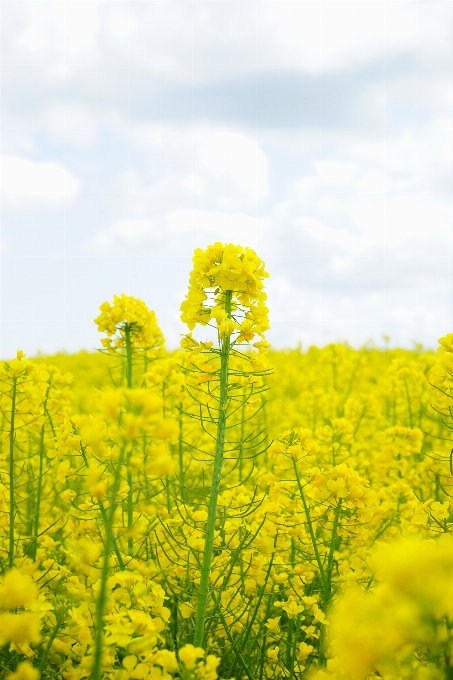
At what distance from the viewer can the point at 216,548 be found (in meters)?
2.67

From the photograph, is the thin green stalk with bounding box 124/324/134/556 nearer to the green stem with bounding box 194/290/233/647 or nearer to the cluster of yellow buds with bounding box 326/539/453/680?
the green stem with bounding box 194/290/233/647

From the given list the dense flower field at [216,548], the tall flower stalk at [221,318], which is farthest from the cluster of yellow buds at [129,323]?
the tall flower stalk at [221,318]

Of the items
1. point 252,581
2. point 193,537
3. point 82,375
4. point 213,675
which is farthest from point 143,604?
point 82,375

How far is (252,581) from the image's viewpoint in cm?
319

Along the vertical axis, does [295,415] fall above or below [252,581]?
above

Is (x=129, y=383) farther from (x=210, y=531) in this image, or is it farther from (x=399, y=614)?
(x=399, y=614)

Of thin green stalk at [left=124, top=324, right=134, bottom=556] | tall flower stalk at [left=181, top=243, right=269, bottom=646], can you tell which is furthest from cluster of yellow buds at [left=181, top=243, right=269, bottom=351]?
thin green stalk at [left=124, top=324, right=134, bottom=556]

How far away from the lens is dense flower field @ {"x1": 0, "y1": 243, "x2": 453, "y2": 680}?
1.51m

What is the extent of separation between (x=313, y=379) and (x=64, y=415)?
4903 mm

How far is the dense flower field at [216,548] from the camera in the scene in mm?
1510

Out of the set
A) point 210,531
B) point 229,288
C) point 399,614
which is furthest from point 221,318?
point 399,614

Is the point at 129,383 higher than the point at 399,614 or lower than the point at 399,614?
higher

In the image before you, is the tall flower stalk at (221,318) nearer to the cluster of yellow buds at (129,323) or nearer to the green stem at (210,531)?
the green stem at (210,531)

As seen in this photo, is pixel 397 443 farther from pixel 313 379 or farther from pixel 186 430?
pixel 313 379
